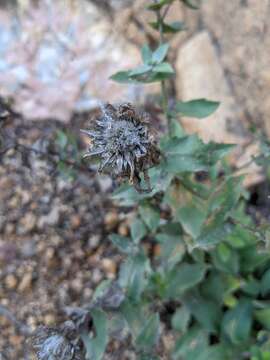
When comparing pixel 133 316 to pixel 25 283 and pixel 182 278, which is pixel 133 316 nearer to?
pixel 182 278

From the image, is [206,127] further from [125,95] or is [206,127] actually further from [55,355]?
[55,355]

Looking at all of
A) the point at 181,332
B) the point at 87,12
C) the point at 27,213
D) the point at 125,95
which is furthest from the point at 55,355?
the point at 87,12

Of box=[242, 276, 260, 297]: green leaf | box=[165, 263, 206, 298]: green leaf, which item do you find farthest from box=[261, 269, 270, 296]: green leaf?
box=[165, 263, 206, 298]: green leaf

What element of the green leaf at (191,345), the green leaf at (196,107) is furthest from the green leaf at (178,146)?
the green leaf at (191,345)

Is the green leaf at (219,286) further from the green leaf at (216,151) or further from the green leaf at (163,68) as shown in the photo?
the green leaf at (163,68)

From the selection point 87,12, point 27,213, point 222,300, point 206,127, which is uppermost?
point 87,12

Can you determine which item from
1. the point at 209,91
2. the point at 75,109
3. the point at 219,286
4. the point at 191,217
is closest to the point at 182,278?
the point at 219,286
